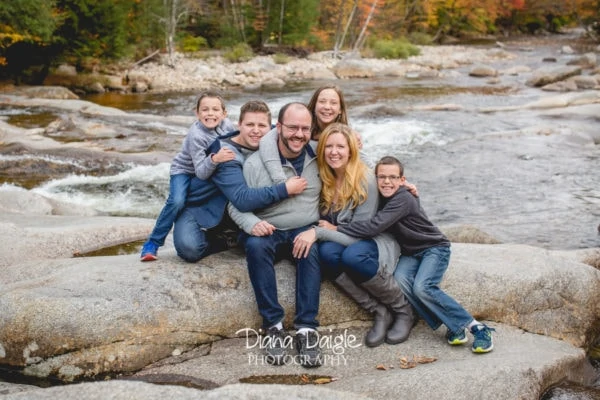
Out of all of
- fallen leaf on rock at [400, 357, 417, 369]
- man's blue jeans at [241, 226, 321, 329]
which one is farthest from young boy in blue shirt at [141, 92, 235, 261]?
fallen leaf on rock at [400, 357, 417, 369]

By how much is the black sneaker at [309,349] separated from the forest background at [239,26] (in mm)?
19509

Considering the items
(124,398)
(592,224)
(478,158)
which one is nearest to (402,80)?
(478,158)

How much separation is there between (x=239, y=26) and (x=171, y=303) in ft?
109

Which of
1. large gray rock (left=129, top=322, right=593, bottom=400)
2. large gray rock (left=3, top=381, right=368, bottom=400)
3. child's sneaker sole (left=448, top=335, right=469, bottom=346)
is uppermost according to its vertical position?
large gray rock (left=3, top=381, right=368, bottom=400)

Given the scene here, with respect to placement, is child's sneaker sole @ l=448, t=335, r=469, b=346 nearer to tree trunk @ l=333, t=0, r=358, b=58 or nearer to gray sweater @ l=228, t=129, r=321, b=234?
gray sweater @ l=228, t=129, r=321, b=234

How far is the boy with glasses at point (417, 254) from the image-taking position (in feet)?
13.6

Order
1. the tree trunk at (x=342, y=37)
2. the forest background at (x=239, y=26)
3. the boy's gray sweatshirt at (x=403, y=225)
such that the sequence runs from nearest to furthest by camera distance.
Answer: the boy's gray sweatshirt at (x=403, y=225) → the forest background at (x=239, y=26) → the tree trunk at (x=342, y=37)

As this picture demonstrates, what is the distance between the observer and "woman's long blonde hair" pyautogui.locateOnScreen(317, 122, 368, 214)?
4391 millimetres

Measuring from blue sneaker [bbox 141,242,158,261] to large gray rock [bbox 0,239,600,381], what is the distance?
0.26ft

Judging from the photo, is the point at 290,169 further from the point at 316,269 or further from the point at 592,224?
the point at 592,224

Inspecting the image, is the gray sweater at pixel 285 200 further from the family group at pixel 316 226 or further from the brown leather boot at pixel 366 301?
the brown leather boot at pixel 366 301

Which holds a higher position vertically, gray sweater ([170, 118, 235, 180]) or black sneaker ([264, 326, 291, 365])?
gray sweater ([170, 118, 235, 180])

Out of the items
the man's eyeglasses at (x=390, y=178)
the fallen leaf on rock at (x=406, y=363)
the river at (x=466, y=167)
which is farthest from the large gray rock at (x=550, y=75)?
the fallen leaf on rock at (x=406, y=363)

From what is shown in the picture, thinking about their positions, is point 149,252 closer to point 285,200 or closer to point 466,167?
point 285,200
